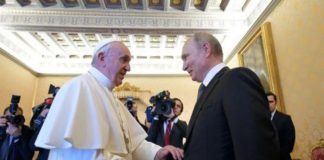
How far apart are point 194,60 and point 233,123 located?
24.5 inches

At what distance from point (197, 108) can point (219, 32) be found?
6558mm

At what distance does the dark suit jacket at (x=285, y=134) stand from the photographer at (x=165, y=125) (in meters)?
1.34

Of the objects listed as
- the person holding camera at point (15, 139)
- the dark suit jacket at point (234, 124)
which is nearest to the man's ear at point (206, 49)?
the dark suit jacket at point (234, 124)

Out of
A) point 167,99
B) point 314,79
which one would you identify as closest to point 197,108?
point 167,99

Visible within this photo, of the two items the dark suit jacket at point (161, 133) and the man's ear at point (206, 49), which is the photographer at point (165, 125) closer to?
the dark suit jacket at point (161, 133)

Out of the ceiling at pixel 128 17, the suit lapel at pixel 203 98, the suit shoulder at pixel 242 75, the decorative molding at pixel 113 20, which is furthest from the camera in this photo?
the decorative molding at pixel 113 20

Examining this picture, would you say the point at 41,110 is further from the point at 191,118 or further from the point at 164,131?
the point at 191,118

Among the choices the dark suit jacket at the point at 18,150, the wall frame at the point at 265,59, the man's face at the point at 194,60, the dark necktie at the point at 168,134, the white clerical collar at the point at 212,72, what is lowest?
the dark suit jacket at the point at 18,150

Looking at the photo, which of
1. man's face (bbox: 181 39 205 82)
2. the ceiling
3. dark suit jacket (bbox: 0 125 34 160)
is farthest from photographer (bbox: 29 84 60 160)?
the ceiling

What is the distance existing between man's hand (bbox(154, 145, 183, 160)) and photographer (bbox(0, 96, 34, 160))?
2.34m

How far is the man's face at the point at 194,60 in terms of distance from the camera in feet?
5.74

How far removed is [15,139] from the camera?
358cm

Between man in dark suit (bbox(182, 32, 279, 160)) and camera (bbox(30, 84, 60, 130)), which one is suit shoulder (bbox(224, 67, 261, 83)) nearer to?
man in dark suit (bbox(182, 32, 279, 160))

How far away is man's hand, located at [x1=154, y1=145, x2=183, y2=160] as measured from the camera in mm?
1751
